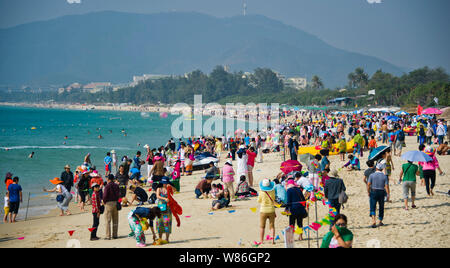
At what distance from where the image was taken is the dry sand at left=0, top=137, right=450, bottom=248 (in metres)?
7.97

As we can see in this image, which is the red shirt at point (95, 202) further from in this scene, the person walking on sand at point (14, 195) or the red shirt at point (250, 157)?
the red shirt at point (250, 157)

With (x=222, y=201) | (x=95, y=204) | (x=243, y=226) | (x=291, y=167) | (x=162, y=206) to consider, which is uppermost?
(x=291, y=167)

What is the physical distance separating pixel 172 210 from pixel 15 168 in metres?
22.4

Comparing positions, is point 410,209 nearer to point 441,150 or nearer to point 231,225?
point 231,225

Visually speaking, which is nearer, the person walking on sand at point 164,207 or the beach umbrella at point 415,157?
the person walking on sand at point 164,207

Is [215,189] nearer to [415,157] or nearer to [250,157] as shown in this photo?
[250,157]

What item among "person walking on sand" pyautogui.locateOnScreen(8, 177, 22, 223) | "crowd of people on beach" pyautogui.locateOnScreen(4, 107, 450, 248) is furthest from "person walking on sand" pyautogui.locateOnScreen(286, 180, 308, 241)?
"person walking on sand" pyautogui.locateOnScreen(8, 177, 22, 223)

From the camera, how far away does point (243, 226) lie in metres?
9.38

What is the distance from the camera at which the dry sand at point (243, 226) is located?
7969 millimetres

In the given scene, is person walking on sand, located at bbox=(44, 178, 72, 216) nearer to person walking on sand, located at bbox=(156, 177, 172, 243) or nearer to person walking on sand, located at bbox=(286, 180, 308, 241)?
person walking on sand, located at bbox=(156, 177, 172, 243)

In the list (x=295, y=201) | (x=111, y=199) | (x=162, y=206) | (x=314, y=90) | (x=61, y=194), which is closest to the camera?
(x=295, y=201)

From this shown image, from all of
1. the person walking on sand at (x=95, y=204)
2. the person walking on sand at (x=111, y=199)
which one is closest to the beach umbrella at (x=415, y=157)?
the person walking on sand at (x=111, y=199)

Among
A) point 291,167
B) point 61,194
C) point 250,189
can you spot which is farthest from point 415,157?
point 61,194
